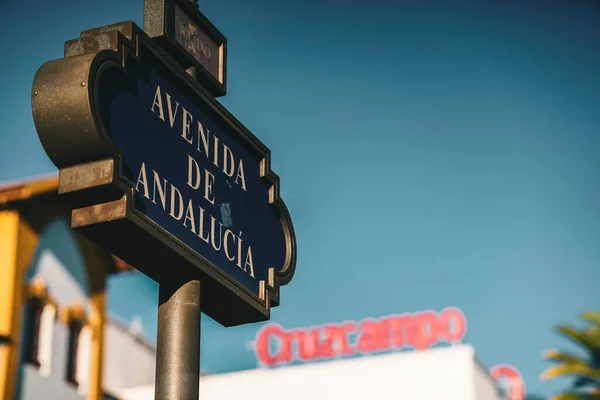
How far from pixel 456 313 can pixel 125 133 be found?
3669 cm

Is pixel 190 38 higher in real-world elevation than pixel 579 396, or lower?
lower

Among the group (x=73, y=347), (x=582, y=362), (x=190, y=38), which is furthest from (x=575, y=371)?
(x=190, y=38)

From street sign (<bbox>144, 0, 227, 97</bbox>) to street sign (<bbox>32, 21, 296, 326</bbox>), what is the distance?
0.16 m

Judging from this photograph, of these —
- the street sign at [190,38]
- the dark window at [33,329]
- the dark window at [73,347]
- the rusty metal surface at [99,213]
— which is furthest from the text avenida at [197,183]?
the dark window at [73,347]

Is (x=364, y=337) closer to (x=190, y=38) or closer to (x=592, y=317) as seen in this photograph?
(x=592, y=317)

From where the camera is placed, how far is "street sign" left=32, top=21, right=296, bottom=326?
418 centimetres

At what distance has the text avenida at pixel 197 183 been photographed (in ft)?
15.1

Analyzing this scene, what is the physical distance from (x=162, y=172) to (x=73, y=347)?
17275 mm

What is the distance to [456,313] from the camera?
40.3 meters

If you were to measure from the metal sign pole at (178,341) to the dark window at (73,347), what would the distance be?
659 inches

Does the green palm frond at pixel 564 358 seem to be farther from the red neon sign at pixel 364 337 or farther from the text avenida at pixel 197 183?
the text avenida at pixel 197 183

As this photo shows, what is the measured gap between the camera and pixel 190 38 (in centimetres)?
539

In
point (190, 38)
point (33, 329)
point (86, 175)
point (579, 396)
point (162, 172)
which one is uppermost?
point (579, 396)

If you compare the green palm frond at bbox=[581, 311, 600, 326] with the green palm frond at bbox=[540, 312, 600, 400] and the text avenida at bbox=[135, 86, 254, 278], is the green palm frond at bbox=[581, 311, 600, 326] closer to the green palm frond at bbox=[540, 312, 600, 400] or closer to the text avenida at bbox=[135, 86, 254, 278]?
the green palm frond at bbox=[540, 312, 600, 400]
